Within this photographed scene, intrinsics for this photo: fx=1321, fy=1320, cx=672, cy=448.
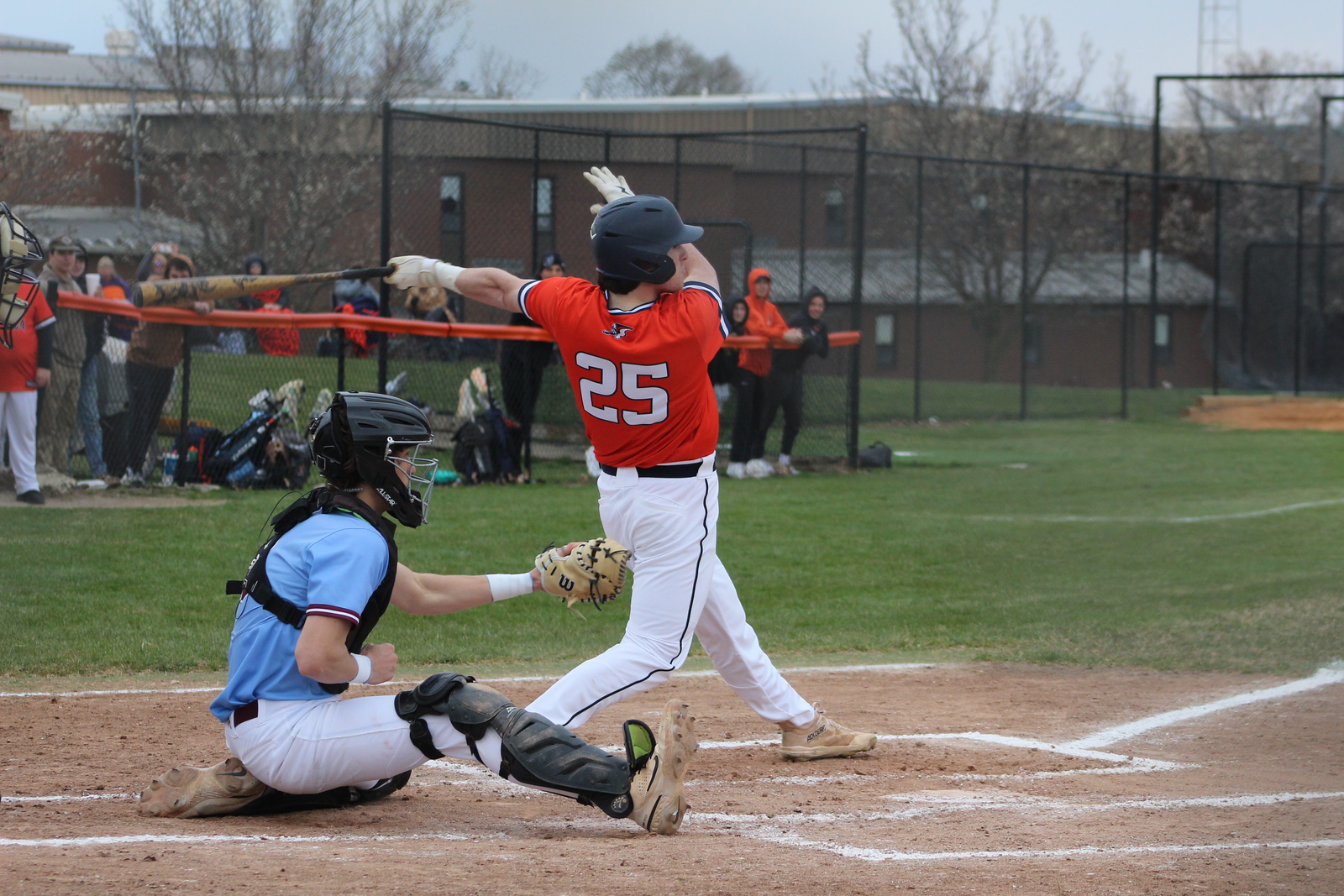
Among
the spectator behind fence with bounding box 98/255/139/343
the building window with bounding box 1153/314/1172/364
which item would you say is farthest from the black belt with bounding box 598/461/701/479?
the building window with bounding box 1153/314/1172/364

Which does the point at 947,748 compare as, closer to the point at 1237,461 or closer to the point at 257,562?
the point at 257,562

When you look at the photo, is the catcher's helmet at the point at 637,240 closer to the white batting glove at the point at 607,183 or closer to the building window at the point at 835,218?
the white batting glove at the point at 607,183

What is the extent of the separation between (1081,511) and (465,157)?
967 cm

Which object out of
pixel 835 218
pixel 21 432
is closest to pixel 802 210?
pixel 835 218

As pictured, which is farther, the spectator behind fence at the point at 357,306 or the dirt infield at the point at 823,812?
the spectator behind fence at the point at 357,306

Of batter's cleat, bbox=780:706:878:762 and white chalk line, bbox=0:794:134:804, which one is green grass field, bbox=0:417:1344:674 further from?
white chalk line, bbox=0:794:134:804

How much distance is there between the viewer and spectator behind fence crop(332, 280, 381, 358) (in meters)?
11.4

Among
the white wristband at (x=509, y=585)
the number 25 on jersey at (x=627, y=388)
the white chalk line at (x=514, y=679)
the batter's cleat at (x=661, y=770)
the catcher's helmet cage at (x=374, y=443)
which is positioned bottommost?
the white chalk line at (x=514, y=679)

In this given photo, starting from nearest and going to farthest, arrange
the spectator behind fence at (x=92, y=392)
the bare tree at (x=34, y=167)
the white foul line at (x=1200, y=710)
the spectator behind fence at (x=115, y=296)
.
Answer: the white foul line at (x=1200, y=710) < the spectator behind fence at (x=92, y=392) < the spectator behind fence at (x=115, y=296) < the bare tree at (x=34, y=167)

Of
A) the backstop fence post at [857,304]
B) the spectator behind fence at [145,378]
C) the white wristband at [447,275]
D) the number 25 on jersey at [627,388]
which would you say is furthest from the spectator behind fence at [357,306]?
the number 25 on jersey at [627,388]

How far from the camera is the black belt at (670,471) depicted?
14.2 feet

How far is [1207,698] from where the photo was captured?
244 inches

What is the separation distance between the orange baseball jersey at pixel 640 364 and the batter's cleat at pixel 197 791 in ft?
4.98

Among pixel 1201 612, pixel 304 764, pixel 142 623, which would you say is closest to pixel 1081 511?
pixel 1201 612
